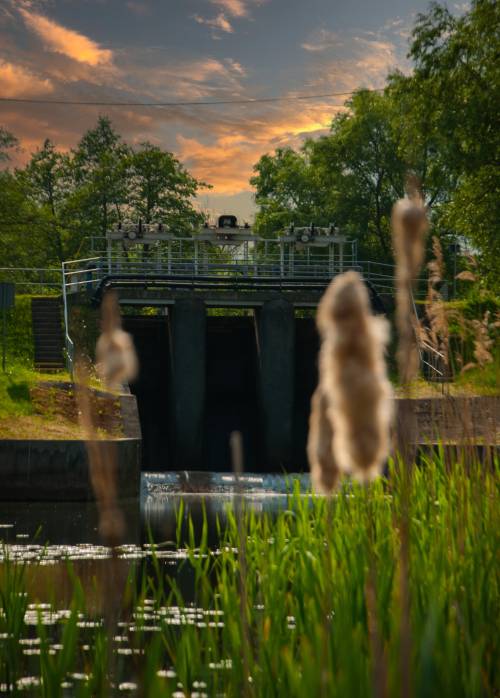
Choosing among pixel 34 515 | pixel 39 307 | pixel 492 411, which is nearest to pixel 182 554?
pixel 34 515

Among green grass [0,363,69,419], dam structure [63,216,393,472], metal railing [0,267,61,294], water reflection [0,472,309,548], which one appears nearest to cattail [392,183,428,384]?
water reflection [0,472,309,548]

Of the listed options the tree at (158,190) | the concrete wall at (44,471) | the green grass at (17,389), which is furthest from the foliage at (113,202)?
the concrete wall at (44,471)

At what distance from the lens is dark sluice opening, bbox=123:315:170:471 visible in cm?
2659

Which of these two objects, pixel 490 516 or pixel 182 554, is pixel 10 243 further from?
pixel 490 516

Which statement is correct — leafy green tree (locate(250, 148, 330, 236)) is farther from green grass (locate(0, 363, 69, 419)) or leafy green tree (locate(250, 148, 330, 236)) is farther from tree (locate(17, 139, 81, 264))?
green grass (locate(0, 363, 69, 419))

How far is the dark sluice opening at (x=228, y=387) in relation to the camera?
89.8 ft

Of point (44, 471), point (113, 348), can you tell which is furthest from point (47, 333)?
point (113, 348)

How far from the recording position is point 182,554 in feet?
37.3

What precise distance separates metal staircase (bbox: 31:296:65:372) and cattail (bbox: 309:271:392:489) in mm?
24120

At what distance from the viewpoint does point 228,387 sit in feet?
93.0

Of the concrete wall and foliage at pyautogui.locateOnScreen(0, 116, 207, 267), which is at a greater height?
foliage at pyautogui.locateOnScreen(0, 116, 207, 267)

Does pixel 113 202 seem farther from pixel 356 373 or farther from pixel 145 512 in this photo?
pixel 356 373

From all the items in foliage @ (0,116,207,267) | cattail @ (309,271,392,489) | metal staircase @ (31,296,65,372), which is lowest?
cattail @ (309,271,392,489)

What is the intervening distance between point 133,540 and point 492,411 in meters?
7.38
